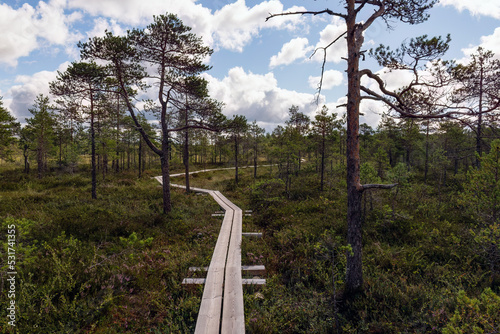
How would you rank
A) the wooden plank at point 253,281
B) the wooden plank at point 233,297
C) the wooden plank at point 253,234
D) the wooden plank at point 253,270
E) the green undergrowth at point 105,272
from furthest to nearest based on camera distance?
the wooden plank at point 253,234, the wooden plank at point 253,270, the wooden plank at point 253,281, the green undergrowth at point 105,272, the wooden plank at point 233,297

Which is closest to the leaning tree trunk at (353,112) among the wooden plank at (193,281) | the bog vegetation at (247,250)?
the bog vegetation at (247,250)

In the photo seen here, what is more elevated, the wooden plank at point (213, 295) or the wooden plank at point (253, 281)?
the wooden plank at point (213, 295)

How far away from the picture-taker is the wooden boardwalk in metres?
4.26

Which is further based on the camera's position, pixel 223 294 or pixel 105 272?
pixel 105 272

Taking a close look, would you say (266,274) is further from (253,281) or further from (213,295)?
(213,295)

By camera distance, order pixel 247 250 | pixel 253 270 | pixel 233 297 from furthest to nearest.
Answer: pixel 247 250 < pixel 253 270 < pixel 233 297

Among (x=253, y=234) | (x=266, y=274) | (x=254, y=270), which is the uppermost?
(x=253, y=234)

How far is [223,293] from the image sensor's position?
5.29 meters

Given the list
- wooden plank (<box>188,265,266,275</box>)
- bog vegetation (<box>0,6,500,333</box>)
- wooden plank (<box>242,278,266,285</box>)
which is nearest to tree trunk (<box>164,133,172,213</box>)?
bog vegetation (<box>0,6,500,333</box>)

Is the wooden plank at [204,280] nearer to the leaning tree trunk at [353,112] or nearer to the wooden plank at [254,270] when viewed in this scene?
the wooden plank at [254,270]

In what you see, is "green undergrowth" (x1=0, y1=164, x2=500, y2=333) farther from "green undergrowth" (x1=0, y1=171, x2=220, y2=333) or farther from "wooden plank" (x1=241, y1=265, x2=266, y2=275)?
"wooden plank" (x1=241, y1=265, x2=266, y2=275)

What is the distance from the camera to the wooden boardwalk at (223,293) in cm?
426

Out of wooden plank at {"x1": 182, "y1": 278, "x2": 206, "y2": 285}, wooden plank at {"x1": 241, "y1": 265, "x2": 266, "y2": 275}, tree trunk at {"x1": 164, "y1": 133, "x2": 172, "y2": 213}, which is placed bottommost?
wooden plank at {"x1": 241, "y1": 265, "x2": 266, "y2": 275}

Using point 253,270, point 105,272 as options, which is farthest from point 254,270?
point 105,272
